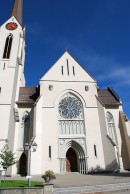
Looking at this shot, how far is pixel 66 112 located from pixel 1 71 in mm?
11234

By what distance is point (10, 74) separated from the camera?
A: 82.4 feet

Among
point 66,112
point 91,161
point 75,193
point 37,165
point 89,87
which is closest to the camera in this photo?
point 75,193

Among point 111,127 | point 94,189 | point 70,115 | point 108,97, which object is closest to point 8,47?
point 70,115

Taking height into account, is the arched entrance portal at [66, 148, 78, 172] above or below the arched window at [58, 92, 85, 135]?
below

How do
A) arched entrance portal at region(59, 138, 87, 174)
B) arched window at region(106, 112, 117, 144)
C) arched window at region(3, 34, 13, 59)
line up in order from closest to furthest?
arched entrance portal at region(59, 138, 87, 174)
arched window at region(106, 112, 117, 144)
arched window at region(3, 34, 13, 59)

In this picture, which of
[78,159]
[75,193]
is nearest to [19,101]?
[78,159]

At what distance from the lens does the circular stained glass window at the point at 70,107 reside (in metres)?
23.1

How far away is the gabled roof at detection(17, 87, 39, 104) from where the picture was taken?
24.1 metres

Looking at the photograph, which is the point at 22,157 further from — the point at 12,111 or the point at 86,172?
the point at 86,172

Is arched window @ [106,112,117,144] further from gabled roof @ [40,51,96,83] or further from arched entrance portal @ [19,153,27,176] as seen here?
arched entrance portal @ [19,153,27,176]

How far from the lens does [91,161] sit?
2070 cm

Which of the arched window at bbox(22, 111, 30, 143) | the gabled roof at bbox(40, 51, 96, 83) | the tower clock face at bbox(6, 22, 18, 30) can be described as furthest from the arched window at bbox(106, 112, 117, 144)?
the tower clock face at bbox(6, 22, 18, 30)

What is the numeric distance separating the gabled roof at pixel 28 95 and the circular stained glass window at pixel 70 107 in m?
4.25

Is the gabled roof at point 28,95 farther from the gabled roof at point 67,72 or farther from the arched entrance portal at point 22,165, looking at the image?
the arched entrance portal at point 22,165
